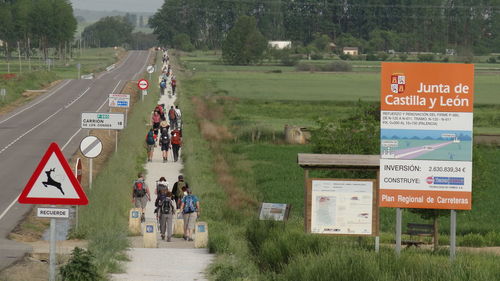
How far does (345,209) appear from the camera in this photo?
17.5 metres

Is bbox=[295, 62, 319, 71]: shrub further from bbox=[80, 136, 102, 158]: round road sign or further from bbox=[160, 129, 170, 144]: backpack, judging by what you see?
bbox=[80, 136, 102, 158]: round road sign

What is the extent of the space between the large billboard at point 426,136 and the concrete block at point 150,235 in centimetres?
525

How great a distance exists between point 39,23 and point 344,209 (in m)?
161

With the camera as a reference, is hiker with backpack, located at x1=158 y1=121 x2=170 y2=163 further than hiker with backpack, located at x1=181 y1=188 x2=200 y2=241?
Yes

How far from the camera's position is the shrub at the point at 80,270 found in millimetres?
14172

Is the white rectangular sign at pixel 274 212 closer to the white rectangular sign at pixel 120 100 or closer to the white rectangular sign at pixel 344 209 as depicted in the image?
the white rectangular sign at pixel 344 209

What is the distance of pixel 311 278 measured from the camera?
13.3 m

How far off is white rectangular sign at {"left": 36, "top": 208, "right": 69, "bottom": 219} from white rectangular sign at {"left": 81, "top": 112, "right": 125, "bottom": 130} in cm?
1612

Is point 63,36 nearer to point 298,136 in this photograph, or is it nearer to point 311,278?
point 298,136

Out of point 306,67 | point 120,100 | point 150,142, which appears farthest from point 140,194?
point 306,67

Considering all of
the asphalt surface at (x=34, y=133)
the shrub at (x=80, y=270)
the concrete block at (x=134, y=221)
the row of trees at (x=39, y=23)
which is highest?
the row of trees at (x=39, y=23)

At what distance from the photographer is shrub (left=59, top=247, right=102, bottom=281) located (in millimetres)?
14172

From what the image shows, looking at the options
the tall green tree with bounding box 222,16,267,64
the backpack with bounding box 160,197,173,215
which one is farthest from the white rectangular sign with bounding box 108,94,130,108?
the tall green tree with bounding box 222,16,267,64

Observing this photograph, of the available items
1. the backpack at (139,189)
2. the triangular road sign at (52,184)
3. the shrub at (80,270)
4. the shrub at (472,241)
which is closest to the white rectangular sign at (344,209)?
the shrub at (80,270)
